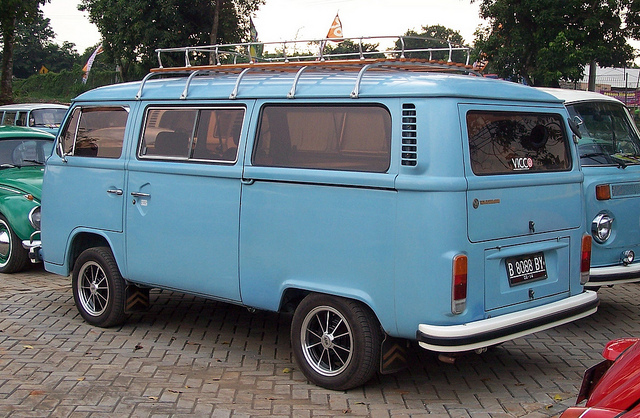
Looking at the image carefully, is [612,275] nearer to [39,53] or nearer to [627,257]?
[627,257]

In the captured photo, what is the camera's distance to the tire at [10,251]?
30.3ft

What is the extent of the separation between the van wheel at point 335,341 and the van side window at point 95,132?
97.8 inches

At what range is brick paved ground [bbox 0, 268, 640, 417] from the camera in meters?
4.88

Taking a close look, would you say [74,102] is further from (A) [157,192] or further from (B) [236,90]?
(B) [236,90]

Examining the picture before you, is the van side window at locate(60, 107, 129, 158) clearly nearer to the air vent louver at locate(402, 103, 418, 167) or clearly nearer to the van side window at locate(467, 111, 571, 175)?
the air vent louver at locate(402, 103, 418, 167)

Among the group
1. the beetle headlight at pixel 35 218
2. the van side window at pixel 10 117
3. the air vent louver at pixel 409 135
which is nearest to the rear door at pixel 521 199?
the air vent louver at pixel 409 135

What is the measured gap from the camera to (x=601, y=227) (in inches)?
269

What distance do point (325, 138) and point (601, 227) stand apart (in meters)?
3.15

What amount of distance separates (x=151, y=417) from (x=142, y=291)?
85.3 inches

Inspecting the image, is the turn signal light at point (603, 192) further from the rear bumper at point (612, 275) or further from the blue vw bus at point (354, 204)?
the blue vw bus at point (354, 204)

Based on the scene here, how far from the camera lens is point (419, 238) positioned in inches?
177

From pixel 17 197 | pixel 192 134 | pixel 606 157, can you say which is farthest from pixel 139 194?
pixel 606 157

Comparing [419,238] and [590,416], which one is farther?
[419,238]

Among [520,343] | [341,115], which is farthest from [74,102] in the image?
[520,343]
